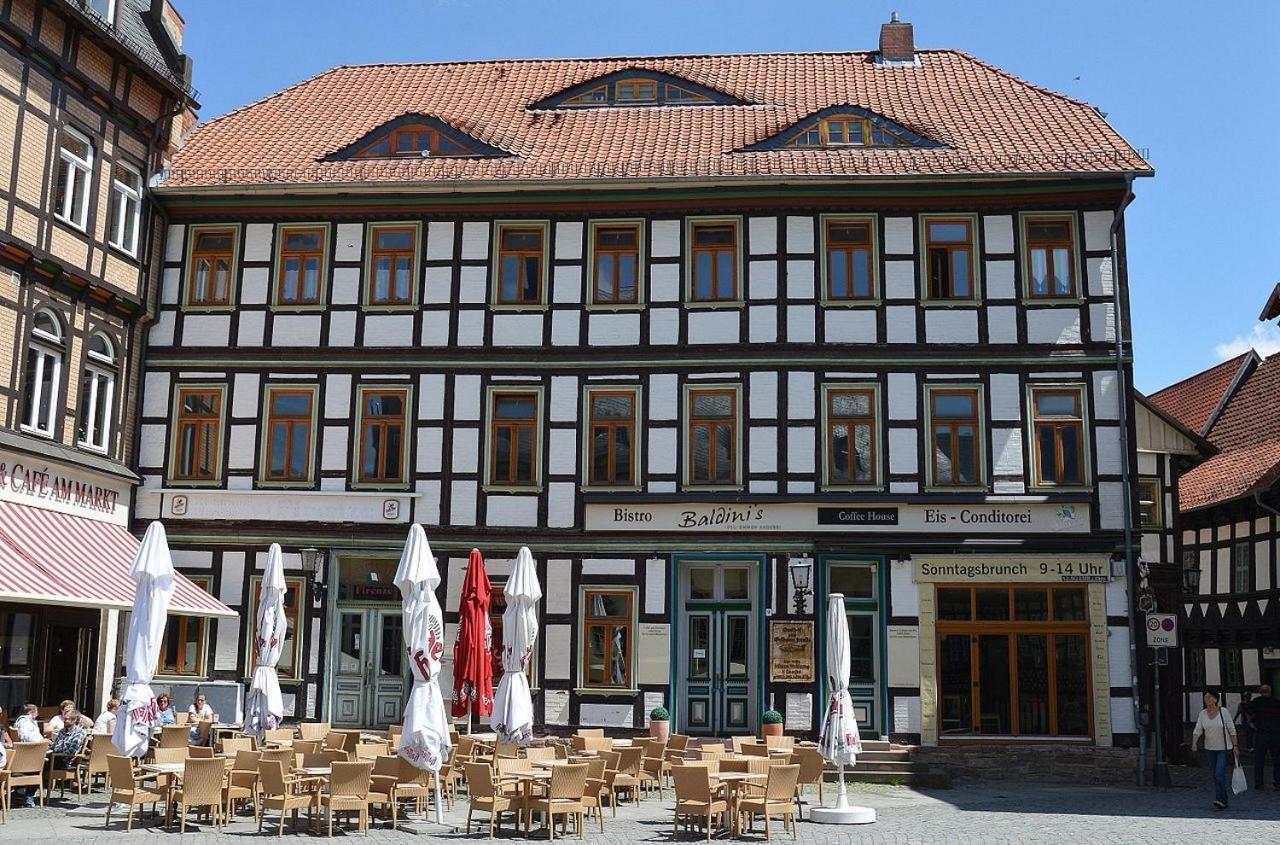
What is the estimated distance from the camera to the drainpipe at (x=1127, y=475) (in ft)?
70.1

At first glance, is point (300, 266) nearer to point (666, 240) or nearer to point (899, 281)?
point (666, 240)

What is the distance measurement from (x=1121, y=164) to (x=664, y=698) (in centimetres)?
1187

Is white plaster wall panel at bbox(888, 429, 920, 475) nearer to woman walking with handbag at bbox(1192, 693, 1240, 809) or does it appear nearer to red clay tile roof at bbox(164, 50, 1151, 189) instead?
red clay tile roof at bbox(164, 50, 1151, 189)

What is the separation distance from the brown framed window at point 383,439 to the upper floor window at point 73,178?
5530 mm

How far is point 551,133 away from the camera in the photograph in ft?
85.4

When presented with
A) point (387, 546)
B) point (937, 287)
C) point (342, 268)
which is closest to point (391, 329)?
point (342, 268)

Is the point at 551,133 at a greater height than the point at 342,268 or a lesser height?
greater

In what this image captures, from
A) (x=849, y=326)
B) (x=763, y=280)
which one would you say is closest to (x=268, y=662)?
(x=763, y=280)

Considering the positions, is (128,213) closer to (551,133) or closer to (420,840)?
(551,133)

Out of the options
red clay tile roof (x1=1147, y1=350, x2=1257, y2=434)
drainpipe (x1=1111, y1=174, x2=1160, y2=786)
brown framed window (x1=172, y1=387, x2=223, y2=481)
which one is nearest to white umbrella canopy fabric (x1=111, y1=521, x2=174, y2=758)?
brown framed window (x1=172, y1=387, x2=223, y2=481)

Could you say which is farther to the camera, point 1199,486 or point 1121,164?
point 1199,486

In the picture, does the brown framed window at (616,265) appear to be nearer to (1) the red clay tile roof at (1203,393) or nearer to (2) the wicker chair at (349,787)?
(2) the wicker chair at (349,787)

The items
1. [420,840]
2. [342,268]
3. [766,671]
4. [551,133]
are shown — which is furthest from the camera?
[551,133]

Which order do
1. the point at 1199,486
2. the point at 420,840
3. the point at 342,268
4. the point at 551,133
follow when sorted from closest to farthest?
the point at 420,840 → the point at 342,268 → the point at 551,133 → the point at 1199,486
